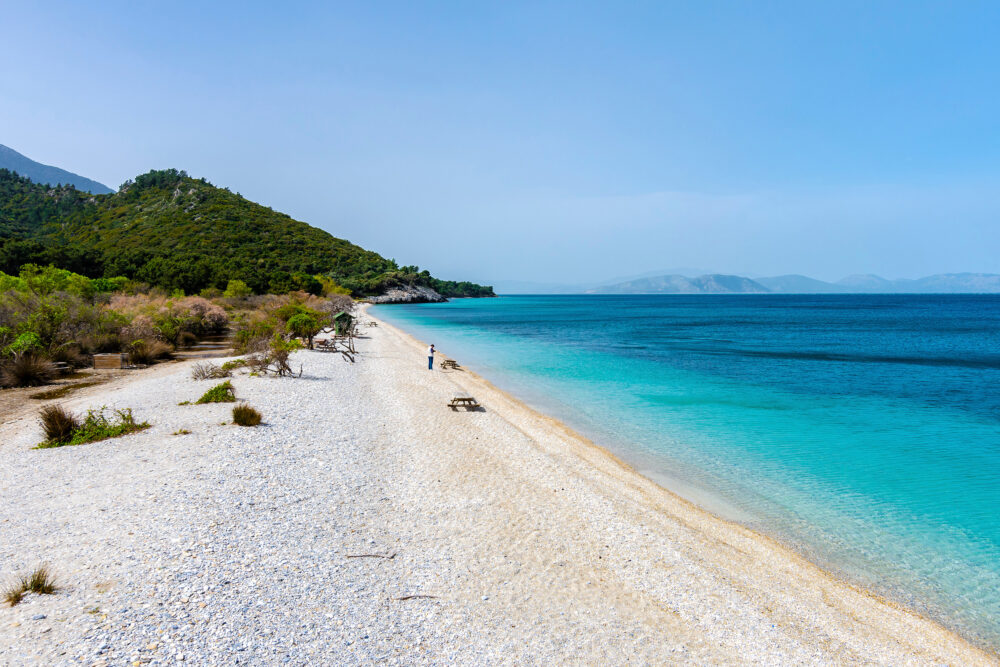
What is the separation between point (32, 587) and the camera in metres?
5.30

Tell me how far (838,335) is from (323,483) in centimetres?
6001

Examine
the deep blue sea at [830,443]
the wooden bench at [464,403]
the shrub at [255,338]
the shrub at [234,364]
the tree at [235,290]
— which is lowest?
the deep blue sea at [830,443]

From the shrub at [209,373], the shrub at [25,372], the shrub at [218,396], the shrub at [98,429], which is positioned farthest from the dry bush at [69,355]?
the shrub at [98,429]

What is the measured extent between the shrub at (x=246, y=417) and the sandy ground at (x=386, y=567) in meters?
0.55

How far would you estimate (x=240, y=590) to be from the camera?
575cm

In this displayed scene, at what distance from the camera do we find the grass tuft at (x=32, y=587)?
5.14 metres

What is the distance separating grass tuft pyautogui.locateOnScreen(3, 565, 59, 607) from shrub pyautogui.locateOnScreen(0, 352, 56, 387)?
18.0 metres

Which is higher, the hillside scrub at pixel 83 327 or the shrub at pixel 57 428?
the hillside scrub at pixel 83 327

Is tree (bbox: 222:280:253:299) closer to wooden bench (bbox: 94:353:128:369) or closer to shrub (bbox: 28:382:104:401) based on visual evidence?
wooden bench (bbox: 94:353:128:369)

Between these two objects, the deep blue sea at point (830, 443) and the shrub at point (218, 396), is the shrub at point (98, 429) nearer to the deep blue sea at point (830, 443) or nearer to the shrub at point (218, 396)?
the shrub at point (218, 396)

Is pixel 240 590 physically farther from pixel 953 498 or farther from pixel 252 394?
pixel 953 498

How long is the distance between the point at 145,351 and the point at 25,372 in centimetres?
523

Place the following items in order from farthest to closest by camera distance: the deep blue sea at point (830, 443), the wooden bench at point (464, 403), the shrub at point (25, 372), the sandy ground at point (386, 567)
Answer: the shrub at point (25, 372) < the wooden bench at point (464, 403) < the deep blue sea at point (830, 443) < the sandy ground at point (386, 567)

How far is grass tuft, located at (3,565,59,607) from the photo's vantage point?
514 cm
